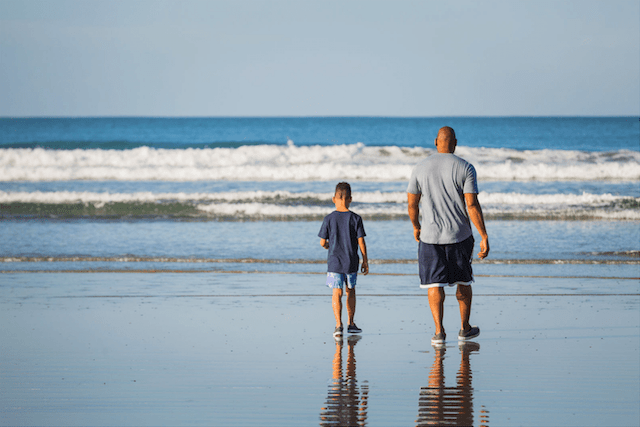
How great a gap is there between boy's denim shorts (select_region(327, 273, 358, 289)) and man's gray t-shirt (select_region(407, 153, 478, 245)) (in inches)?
34.5

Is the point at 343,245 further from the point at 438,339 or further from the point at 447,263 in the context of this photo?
the point at 438,339

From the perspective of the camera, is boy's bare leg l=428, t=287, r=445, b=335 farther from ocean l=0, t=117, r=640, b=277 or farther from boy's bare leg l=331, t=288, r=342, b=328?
ocean l=0, t=117, r=640, b=277

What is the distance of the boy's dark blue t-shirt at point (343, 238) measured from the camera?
19.6 feet

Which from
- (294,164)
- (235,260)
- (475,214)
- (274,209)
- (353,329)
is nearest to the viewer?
(475,214)

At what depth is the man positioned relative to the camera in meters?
5.39

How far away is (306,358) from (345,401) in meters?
1.00

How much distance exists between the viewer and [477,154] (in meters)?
32.2

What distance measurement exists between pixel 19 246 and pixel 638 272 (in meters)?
9.54

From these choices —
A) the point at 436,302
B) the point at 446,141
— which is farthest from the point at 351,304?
the point at 446,141

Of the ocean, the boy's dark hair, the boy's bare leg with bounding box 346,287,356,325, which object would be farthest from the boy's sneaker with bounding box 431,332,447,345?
the ocean

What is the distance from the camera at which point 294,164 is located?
29.7m

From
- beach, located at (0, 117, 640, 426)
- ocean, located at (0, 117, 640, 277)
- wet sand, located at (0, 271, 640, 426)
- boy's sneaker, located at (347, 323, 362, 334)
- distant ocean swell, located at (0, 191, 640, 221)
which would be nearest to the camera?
wet sand, located at (0, 271, 640, 426)

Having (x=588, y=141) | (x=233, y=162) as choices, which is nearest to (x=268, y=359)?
(x=233, y=162)

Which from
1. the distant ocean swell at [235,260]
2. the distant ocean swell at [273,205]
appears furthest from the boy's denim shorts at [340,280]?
the distant ocean swell at [273,205]
